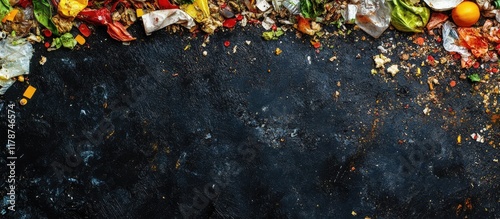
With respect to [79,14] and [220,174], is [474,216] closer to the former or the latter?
[220,174]

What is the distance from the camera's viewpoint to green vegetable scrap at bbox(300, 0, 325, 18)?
169 inches

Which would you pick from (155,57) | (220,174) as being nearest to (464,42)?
(220,174)

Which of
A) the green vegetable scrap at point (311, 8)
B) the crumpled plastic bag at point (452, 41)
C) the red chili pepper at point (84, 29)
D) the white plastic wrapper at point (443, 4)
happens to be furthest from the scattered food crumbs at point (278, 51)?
the red chili pepper at point (84, 29)

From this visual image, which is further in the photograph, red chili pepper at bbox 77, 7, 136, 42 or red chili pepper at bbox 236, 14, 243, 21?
red chili pepper at bbox 236, 14, 243, 21

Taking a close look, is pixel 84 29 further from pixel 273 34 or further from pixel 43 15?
pixel 273 34

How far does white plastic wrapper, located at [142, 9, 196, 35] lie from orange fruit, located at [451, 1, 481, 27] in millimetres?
2345

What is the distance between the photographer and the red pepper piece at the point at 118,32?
4.34 meters

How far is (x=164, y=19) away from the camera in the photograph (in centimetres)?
431

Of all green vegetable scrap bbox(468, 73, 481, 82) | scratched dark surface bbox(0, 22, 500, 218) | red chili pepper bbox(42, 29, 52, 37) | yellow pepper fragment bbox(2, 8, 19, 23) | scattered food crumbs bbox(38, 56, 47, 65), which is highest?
yellow pepper fragment bbox(2, 8, 19, 23)

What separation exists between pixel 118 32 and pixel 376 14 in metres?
2.31

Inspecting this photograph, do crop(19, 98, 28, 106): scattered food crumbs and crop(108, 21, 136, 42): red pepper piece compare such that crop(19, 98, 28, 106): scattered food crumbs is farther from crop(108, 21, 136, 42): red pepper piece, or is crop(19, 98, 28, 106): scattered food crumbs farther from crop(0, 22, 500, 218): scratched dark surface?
crop(108, 21, 136, 42): red pepper piece

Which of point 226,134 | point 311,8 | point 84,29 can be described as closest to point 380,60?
point 311,8

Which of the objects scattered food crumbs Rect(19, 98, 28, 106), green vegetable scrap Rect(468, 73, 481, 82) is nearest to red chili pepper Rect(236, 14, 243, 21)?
scattered food crumbs Rect(19, 98, 28, 106)

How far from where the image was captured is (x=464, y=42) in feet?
14.5
